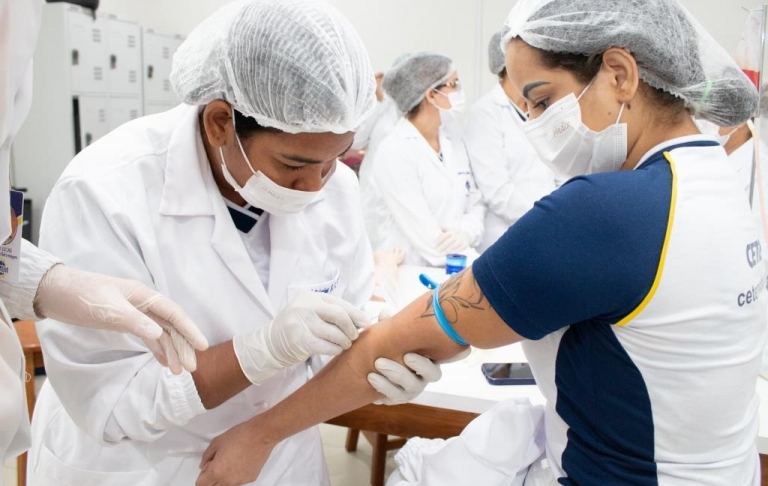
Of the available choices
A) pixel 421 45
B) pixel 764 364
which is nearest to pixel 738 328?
pixel 764 364

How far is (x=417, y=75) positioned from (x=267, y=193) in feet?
7.16

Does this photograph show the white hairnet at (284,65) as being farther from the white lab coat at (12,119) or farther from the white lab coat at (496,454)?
the white lab coat at (496,454)

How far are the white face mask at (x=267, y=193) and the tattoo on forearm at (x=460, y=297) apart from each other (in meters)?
0.36

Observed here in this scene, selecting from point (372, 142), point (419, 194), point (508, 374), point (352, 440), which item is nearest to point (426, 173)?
point (419, 194)

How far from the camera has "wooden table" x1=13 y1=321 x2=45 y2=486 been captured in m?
2.03

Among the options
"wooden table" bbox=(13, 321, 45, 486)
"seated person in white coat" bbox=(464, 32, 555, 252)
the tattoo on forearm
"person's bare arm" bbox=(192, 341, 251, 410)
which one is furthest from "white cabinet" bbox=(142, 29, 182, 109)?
the tattoo on forearm

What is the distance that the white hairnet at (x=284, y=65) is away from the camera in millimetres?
1040

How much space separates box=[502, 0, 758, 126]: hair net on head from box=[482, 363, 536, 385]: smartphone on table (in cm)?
73

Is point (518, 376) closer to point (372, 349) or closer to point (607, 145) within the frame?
point (372, 349)

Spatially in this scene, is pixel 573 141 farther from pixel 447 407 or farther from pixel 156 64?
pixel 156 64

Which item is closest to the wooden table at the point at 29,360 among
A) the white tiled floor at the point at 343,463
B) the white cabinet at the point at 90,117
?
the white tiled floor at the point at 343,463

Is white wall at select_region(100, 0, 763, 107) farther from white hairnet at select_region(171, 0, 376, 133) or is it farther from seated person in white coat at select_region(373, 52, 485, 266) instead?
white hairnet at select_region(171, 0, 376, 133)

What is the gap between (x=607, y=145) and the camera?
3.37ft

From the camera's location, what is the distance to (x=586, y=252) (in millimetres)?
809
